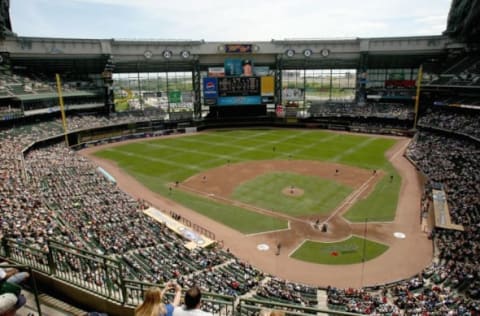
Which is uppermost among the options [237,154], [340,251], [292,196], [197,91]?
[197,91]

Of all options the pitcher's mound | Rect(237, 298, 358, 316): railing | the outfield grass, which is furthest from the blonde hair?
the pitcher's mound

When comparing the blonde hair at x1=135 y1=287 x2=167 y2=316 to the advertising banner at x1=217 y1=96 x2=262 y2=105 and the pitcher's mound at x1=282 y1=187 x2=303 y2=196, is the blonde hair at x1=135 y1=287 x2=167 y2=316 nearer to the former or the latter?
the pitcher's mound at x1=282 y1=187 x2=303 y2=196

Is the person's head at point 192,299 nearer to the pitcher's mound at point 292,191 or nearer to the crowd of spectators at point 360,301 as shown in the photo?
the crowd of spectators at point 360,301

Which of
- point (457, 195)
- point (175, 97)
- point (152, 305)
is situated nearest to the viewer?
point (152, 305)

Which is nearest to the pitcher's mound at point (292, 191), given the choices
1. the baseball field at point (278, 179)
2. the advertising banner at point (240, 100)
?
the baseball field at point (278, 179)

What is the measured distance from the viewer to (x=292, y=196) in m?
39.1

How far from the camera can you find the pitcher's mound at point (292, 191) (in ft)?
131

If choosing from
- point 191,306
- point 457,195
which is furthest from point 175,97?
point 191,306

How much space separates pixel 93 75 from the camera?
78062mm

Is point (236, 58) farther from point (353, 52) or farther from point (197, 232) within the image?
point (197, 232)

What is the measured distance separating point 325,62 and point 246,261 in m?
68.6

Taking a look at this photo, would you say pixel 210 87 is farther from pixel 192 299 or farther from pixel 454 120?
pixel 192 299

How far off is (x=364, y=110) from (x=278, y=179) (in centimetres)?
4536

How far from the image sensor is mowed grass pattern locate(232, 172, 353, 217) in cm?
3603
